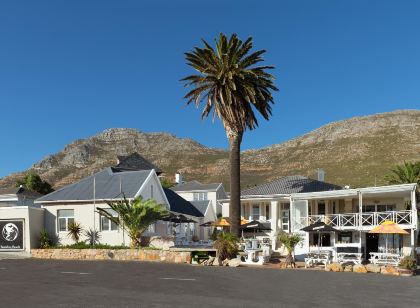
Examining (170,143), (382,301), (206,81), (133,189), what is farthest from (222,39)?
(170,143)

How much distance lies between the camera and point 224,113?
3353cm

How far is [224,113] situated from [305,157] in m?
99.0

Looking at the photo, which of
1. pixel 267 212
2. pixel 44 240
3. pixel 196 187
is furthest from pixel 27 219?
pixel 196 187

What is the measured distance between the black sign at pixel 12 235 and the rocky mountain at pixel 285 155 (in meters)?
63.9

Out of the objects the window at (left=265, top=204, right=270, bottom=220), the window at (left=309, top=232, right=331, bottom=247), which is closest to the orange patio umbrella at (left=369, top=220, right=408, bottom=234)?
the window at (left=309, top=232, right=331, bottom=247)

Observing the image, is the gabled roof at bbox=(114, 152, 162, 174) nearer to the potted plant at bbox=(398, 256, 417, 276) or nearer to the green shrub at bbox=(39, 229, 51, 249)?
the green shrub at bbox=(39, 229, 51, 249)

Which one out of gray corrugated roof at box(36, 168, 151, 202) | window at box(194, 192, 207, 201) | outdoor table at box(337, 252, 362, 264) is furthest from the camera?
window at box(194, 192, 207, 201)

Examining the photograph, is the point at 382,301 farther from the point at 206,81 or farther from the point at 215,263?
the point at 206,81

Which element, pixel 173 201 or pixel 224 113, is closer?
pixel 224 113

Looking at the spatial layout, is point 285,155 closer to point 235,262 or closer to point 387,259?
point 387,259

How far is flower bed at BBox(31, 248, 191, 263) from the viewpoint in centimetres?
2973

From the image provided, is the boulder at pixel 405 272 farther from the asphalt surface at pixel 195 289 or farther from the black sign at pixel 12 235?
the black sign at pixel 12 235

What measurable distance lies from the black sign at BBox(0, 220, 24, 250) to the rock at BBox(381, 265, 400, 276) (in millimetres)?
25569

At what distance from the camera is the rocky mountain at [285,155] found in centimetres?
10931
